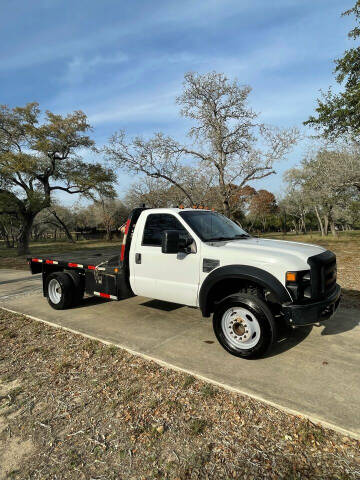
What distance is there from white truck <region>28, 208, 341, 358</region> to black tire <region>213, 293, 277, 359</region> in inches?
0.4

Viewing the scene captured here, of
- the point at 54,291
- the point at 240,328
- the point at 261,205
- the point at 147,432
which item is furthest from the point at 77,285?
the point at 261,205

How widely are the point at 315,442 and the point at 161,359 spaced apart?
1998 mm

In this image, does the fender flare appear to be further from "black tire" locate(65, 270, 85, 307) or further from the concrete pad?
"black tire" locate(65, 270, 85, 307)

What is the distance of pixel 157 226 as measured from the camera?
4.86 metres

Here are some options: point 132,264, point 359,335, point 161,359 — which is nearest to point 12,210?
point 132,264

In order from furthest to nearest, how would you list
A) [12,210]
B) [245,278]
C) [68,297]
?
[12,210]
[68,297]
[245,278]

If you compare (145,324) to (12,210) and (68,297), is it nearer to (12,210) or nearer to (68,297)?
(68,297)

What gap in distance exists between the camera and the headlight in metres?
3.47

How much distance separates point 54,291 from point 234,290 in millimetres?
4167

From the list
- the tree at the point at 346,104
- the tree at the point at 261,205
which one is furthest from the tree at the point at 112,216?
the tree at the point at 346,104

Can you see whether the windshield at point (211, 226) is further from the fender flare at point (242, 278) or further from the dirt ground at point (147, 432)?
the dirt ground at point (147, 432)

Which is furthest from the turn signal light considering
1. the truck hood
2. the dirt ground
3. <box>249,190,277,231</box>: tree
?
<box>249,190,277,231</box>: tree

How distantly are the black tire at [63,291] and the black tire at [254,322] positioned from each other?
11.4 ft

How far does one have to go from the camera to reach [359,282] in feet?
27.0
